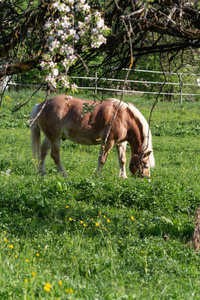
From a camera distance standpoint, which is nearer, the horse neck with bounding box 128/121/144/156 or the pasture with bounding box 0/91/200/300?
the pasture with bounding box 0/91/200/300

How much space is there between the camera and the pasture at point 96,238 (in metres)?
3.27

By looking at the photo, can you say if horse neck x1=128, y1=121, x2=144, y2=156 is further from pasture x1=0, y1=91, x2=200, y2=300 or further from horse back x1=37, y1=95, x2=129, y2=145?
pasture x1=0, y1=91, x2=200, y2=300

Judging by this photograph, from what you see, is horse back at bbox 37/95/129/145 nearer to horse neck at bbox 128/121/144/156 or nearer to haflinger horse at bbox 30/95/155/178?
haflinger horse at bbox 30/95/155/178

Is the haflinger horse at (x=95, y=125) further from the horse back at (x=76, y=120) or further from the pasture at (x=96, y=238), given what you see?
the pasture at (x=96, y=238)

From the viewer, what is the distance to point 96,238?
4.57 m

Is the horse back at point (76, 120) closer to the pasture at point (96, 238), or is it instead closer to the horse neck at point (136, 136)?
the horse neck at point (136, 136)

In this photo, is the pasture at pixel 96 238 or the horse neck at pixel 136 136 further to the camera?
the horse neck at pixel 136 136

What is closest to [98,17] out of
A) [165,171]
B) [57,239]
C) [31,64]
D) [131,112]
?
[31,64]

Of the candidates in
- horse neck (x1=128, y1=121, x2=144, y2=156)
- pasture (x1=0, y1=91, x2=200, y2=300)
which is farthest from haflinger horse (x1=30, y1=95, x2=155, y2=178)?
pasture (x1=0, y1=91, x2=200, y2=300)

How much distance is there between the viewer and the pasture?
129 inches

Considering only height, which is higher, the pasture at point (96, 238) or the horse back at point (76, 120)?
the horse back at point (76, 120)

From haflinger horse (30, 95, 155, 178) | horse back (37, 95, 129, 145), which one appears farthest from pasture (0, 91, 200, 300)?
horse back (37, 95, 129, 145)

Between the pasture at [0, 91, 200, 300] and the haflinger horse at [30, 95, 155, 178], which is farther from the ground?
the haflinger horse at [30, 95, 155, 178]

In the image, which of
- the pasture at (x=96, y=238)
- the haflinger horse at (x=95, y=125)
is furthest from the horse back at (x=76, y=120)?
the pasture at (x=96, y=238)
